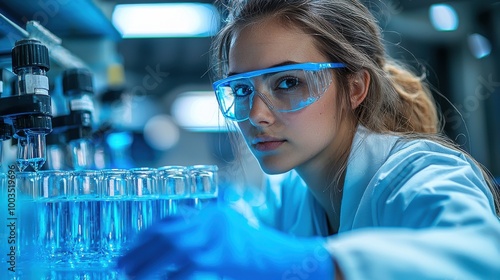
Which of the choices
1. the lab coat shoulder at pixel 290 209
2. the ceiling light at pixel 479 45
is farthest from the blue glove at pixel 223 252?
the ceiling light at pixel 479 45

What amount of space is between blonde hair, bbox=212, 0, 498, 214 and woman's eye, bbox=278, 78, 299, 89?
155 mm

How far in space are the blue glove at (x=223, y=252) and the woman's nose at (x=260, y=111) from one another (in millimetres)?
460

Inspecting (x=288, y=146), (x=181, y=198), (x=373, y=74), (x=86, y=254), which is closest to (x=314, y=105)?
(x=288, y=146)

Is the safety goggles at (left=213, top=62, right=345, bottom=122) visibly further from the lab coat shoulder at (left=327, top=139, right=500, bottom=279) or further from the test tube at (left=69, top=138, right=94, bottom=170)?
the test tube at (left=69, top=138, right=94, bottom=170)

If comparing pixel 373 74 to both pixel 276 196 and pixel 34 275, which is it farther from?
pixel 34 275

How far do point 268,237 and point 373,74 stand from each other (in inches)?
31.6

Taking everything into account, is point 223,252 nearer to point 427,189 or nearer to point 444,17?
point 427,189

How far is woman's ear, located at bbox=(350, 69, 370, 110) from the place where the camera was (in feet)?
4.66

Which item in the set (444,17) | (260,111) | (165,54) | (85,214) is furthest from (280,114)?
(165,54)

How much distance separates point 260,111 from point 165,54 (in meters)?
4.00

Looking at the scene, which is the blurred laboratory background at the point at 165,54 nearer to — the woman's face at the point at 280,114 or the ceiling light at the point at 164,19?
the ceiling light at the point at 164,19

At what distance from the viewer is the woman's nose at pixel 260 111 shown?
125 centimetres

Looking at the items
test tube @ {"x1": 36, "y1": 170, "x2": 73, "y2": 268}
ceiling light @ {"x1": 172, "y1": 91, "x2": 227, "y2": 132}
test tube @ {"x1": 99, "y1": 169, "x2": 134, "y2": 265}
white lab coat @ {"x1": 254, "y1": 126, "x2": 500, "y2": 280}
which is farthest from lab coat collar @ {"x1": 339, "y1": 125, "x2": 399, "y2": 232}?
ceiling light @ {"x1": 172, "y1": 91, "x2": 227, "y2": 132}

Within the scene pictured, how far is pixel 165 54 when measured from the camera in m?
5.06
